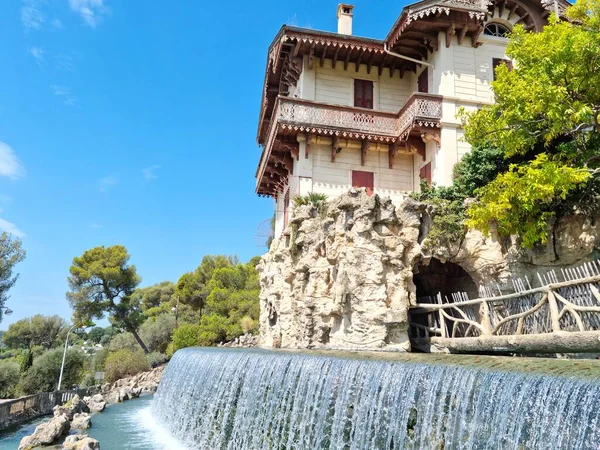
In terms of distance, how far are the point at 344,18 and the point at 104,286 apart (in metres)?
30.8

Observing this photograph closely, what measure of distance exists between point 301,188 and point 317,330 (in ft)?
20.0

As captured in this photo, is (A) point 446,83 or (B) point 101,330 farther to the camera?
(B) point 101,330

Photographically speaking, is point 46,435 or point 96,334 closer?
point 46,435

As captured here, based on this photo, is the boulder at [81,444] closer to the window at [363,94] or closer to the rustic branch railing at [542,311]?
the rustic branch railing at [542,311]

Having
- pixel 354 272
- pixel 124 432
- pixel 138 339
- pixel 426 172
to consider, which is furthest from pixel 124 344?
pixel 426 172

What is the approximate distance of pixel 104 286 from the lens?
40188mm

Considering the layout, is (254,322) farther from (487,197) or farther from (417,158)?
(487,197)

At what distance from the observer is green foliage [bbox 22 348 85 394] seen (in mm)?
25322

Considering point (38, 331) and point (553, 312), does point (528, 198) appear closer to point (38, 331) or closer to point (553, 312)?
point (553, 312)

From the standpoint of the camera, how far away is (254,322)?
34438 mm

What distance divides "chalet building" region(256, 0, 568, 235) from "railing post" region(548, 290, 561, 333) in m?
7.46

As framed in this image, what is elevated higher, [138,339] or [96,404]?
[138,339]

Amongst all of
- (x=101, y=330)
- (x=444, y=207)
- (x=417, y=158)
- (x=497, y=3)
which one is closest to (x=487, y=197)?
(x=444, y=207)

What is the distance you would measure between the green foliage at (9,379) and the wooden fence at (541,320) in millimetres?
22646
